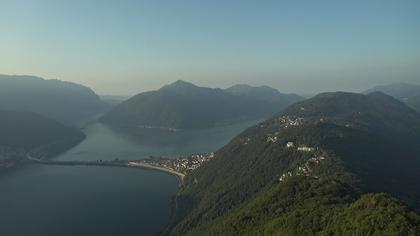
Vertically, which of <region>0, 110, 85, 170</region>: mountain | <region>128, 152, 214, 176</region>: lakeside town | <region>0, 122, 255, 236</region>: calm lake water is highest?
<region>0, 110, 85, 170</region>: mountain

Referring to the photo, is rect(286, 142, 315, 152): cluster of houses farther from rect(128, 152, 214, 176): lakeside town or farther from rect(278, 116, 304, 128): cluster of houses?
rect(278, 116, 304, 128): cluster of houses

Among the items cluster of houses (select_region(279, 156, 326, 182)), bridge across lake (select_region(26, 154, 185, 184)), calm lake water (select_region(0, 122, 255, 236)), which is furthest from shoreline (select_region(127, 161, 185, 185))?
cluster of houses (select_region(279, 156, 326, 182))

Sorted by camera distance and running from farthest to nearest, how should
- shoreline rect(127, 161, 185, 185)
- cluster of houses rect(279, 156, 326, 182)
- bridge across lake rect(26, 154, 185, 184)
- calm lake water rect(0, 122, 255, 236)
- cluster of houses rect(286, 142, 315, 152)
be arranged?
bridge across lake rect(26, 154, 185, 184) < shoreline rect(127, 161, 185, 185) < cluster of houses rect(286, 142, 315, 152) < calm lake water rect(0, 122, 255, 236) < cluster of houses rect(279, 156, 326, 182)

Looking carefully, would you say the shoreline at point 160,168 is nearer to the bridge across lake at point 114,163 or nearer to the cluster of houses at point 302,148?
the bridge across lake at point 114,163

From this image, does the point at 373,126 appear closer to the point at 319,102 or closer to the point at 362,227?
the point at 319,102

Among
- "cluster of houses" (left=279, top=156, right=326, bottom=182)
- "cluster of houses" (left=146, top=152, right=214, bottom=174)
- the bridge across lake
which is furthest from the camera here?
the bridge across lake

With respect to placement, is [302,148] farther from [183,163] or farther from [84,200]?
[84,200]

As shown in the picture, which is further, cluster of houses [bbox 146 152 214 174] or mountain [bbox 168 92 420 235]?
cluster of houses [bbox 146 152 214 174]

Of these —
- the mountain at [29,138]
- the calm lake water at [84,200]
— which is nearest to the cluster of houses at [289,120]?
the calm lake water at [84,200]
